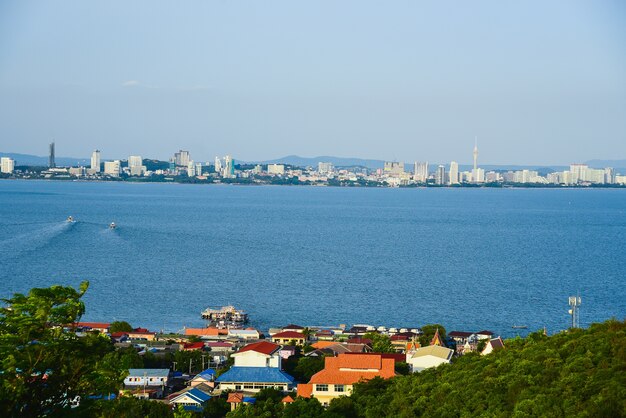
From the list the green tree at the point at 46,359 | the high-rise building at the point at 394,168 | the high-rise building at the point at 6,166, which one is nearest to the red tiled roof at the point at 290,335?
the green tree at the point at 46,359

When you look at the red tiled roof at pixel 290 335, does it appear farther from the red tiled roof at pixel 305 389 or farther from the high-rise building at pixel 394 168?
the high-rise building at pixel 394 168

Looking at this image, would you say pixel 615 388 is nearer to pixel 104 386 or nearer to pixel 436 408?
pixel 436 408

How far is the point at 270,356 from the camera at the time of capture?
12141 mm

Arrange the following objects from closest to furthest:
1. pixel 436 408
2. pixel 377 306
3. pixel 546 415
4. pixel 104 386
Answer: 1. pixel 104 386
2. pixel 546 415
3. pixel 436 408
4. pixel 377 306

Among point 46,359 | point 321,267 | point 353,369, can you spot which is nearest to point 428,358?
point 353,369

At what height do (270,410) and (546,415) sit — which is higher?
(546,415)

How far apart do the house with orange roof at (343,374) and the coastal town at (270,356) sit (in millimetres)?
11

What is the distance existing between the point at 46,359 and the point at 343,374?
21.5ft

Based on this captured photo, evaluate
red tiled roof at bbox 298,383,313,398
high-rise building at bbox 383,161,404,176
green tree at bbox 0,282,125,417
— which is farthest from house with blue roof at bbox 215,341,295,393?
high-rise building at bbox 383,161,404,176

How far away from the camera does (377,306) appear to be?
762 inches

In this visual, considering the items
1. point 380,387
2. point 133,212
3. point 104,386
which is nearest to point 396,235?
point 133,212

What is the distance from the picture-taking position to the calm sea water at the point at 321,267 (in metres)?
18.5

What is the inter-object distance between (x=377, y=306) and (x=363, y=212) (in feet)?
109

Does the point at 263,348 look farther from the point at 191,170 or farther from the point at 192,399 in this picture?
the point at 191,170
